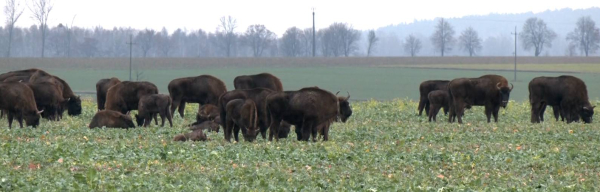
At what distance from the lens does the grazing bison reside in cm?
1891

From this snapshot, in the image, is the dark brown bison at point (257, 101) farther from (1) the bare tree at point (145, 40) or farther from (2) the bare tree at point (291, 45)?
(1) the bare tree at point (145, 40)

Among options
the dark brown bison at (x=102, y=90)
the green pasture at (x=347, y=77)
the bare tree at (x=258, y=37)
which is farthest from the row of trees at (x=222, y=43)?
the dark brown bison at (x=102, y=90)

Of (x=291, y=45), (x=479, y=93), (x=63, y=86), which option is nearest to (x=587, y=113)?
(x=479, y=93)

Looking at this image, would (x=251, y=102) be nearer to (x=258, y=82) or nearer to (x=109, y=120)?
(x=109, y=120)

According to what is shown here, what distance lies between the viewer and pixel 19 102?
22.9m

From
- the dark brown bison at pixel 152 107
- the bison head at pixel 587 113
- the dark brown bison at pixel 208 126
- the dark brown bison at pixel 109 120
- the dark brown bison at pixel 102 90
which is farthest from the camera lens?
the dark brown bison at pixel 102 90

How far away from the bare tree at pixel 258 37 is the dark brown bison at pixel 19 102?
494 ft

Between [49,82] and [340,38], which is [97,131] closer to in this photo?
[49,82]

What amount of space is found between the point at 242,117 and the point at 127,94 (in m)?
8.27

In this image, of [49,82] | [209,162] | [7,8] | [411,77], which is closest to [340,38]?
[7,8]

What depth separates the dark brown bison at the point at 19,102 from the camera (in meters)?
22.7

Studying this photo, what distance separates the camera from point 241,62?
329 ft

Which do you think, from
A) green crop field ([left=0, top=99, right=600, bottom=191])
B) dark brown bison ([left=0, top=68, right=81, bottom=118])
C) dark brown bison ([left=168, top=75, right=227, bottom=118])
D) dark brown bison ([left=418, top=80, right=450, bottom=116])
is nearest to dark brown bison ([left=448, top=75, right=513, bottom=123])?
dark brown bison ([left=418, top=80, right=450, bottom=116])

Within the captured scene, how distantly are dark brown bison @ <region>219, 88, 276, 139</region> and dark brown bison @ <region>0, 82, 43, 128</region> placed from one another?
555 centimetres
